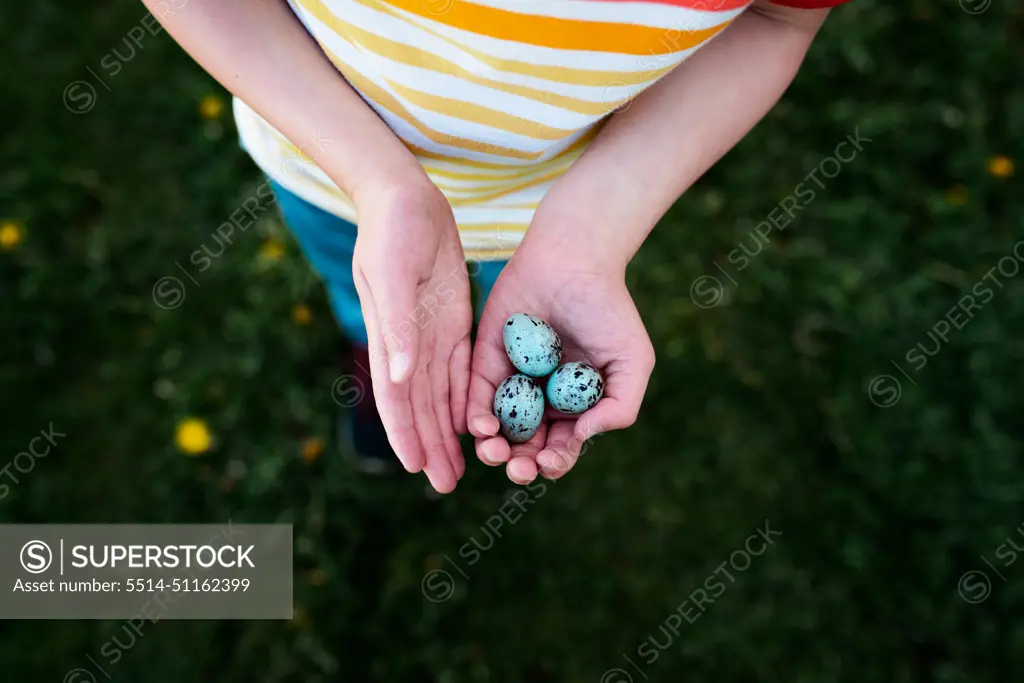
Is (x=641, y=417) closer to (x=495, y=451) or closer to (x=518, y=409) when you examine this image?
(x=518, y=409)

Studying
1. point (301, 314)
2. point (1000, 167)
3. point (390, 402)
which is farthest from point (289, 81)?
point (1000, 167)

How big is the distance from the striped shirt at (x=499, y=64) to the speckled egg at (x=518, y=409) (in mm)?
373

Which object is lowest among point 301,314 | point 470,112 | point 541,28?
point 301,314

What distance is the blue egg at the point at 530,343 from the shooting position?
1.38 meters

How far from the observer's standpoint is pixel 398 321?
1167mm

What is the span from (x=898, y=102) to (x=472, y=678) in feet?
8.40

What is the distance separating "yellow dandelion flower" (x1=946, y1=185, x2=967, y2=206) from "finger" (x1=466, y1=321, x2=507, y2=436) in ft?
7.10

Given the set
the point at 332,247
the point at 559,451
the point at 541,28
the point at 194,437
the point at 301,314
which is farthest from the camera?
the point at 301,314

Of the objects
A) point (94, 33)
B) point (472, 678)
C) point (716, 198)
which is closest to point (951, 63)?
point (716, 198)

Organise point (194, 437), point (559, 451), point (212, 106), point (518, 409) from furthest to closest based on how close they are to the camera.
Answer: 1. point (212, 106)
2. point (194, 437)
3. point (518, 409)
4. point (559, 451)

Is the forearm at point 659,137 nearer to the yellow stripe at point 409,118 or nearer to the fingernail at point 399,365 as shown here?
the yellow stripe at point 409,118

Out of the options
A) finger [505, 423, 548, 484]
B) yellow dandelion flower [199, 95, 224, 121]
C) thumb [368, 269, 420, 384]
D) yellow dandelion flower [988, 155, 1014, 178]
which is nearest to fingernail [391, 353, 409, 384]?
thumb [368, 269, 420, 384]

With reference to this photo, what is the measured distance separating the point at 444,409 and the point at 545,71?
1.94ft

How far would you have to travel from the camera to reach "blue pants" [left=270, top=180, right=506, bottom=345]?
154 cm
